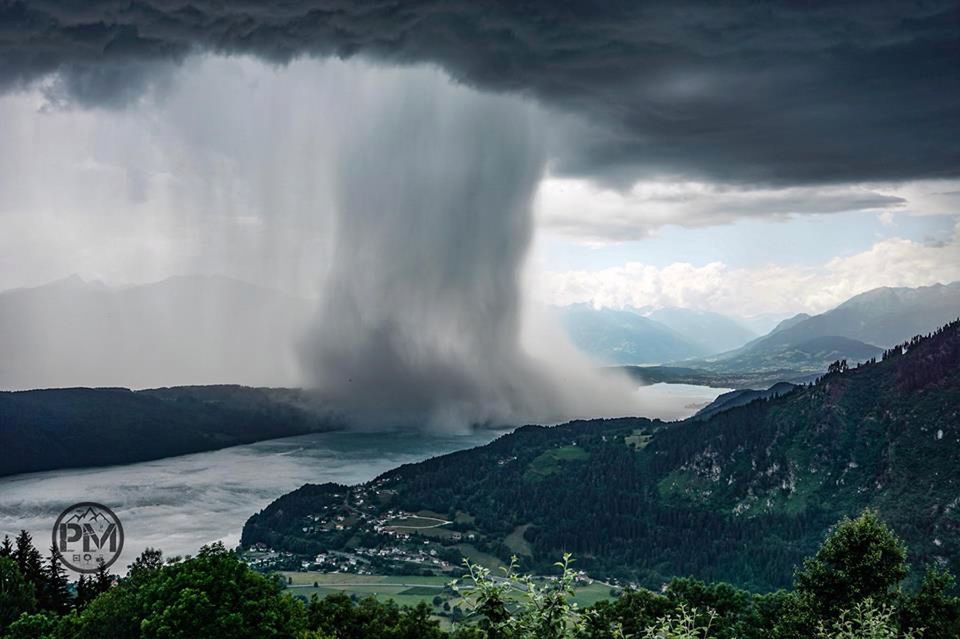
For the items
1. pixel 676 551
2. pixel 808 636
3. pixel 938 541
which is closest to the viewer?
pixel 808 636

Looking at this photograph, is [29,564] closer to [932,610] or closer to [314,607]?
[314,607]

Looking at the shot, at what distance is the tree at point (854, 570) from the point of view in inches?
1873

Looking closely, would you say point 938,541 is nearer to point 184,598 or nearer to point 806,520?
point 806,520

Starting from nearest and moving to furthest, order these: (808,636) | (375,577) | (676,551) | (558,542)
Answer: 1. (808,636)
2. (375,577)
3. (676,551)
4. (558,542)

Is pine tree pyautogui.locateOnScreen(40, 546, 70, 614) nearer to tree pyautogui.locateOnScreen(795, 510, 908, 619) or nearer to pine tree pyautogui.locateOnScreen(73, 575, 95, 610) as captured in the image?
pine tree pyautogui.locateOnScreen(73, 575, 95, 610)

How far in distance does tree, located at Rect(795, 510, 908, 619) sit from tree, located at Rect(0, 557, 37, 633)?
54.1 meters

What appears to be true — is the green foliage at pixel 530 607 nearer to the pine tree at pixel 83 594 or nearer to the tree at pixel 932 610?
the tree at pixel 932 610

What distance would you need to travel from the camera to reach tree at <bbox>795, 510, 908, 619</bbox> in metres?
47.6

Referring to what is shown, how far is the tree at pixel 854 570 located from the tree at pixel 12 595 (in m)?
54.1

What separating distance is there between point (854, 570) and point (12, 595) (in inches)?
2268

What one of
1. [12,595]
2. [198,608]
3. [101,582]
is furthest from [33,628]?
[101,582]

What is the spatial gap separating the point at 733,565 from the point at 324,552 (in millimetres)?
101446

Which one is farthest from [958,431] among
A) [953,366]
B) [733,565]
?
[733,565]

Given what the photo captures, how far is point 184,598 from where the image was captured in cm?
3972
